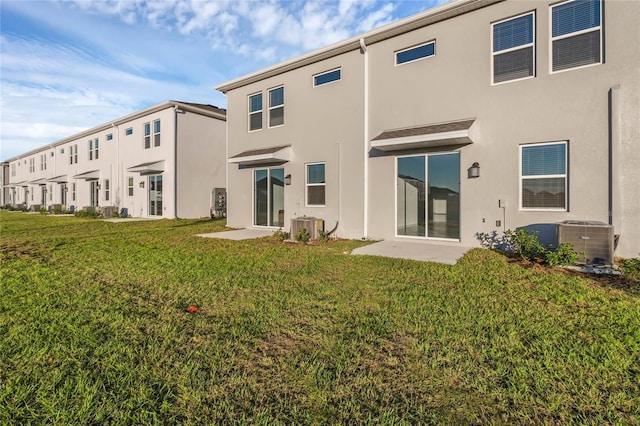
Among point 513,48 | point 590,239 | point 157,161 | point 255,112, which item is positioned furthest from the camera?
point 157,161

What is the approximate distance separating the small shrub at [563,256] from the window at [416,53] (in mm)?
5905

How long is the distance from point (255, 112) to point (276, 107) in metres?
1.20

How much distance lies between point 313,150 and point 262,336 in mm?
8309

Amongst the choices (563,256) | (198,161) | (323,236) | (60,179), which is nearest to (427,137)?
(563,256)

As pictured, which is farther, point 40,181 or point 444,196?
point 40,181

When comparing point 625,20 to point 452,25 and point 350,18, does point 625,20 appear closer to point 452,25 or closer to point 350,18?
point 452,25

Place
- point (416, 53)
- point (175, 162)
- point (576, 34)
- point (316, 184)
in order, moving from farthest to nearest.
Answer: point (175, 162), point (316, 184), point (416, 53), point (576, 34)

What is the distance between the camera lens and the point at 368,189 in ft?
31.5

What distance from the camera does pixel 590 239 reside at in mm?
5984

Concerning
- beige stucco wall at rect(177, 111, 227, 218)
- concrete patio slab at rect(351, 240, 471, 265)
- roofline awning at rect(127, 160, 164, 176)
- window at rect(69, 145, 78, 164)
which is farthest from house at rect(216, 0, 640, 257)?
window at rect(69, 145, 78, 164)

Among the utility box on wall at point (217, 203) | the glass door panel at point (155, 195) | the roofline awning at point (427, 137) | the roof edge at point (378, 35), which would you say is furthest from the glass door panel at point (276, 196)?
the glass door panel at point (155, 195)

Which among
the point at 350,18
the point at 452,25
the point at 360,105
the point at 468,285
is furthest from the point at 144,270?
the point at 350,18

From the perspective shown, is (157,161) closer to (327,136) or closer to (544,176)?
(327,136)

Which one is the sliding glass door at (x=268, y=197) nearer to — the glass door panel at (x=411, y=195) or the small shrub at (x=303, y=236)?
the small shrub at (x=303, y=236)
